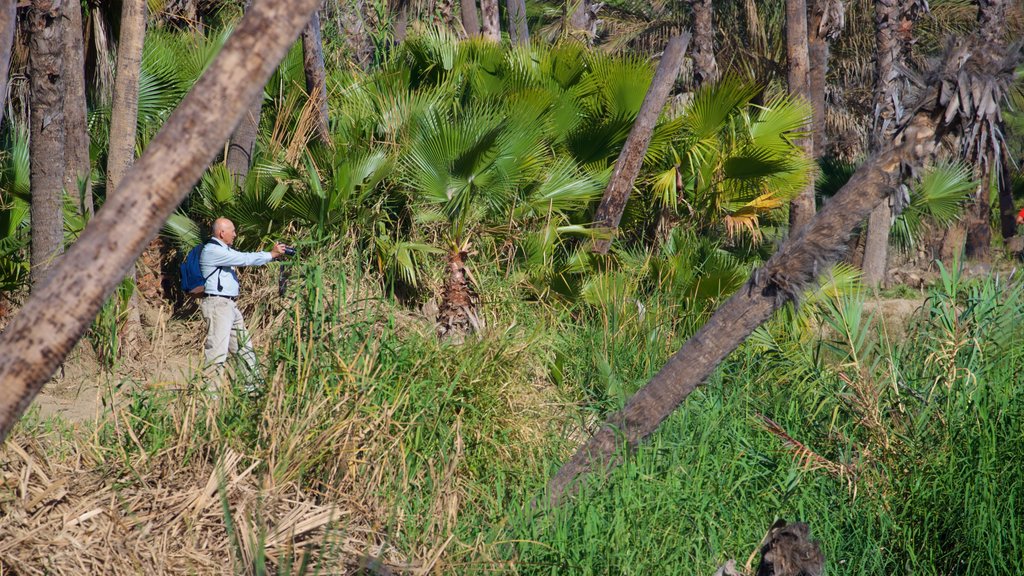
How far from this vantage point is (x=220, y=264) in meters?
7.21

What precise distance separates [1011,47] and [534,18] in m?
22.9

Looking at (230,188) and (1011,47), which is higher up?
(1011,47)

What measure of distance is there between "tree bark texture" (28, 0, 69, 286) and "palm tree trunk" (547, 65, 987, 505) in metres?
5.35

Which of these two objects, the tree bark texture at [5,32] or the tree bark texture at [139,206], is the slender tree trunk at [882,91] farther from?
the tree bark texture at [139,206]

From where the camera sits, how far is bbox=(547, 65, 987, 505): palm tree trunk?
452 centimetres

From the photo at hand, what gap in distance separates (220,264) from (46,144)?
7.46 ft

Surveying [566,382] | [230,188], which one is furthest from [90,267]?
[230,188]

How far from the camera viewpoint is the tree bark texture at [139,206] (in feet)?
9.96

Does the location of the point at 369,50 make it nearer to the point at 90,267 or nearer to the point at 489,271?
the point at 489,271

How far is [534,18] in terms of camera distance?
26.5m

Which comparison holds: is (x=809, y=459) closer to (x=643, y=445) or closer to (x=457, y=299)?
(x=643, y=445)

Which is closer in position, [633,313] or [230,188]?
[633,313]

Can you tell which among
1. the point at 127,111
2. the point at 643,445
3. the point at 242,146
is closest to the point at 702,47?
the point at 242,146

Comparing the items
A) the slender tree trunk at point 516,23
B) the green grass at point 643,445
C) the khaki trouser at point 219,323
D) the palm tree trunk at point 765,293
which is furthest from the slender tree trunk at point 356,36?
the palm tree trunk at point 765,293
